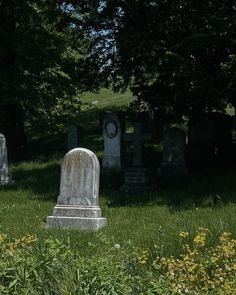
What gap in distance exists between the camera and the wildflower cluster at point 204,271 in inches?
236

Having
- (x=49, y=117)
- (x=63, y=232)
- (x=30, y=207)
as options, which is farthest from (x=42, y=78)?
(x=63, y=232)

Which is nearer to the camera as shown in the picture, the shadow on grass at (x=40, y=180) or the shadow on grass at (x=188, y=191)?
the shadow on grass at (x=188, y=191)

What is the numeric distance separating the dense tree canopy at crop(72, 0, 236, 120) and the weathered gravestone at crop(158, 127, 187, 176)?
486 millimetres

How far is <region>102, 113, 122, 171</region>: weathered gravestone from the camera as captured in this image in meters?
17.5

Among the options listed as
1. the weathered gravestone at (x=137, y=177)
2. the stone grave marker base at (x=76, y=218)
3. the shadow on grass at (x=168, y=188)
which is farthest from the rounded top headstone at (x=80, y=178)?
→ the weathered gravestone at (x=137, y=177)

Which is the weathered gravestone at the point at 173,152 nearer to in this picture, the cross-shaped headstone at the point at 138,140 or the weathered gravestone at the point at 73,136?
the cross-shaped headstone at the point at 138,140

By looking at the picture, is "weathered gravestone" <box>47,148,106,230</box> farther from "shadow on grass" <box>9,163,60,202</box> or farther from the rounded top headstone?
"shadow on grass" <box>9,163,60,202</box>

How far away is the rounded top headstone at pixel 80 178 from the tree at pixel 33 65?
8.99 meters

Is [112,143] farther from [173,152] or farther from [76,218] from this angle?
[76,218]

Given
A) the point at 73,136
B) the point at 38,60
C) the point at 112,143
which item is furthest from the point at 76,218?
the point at 38,60

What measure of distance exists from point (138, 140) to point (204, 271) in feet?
33.0

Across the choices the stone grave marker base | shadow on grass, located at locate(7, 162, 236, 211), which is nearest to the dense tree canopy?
shadow on grass, located at locate(7, 162, 236, 211)

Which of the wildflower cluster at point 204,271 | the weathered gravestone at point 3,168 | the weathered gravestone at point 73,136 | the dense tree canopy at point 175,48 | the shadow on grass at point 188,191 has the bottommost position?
the wildflower cluster at point 204,271

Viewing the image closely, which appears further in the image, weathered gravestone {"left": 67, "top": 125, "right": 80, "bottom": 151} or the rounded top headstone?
weathered gravestone {"left": 67, "top": 125, "right": 80, "bottom": 151}
